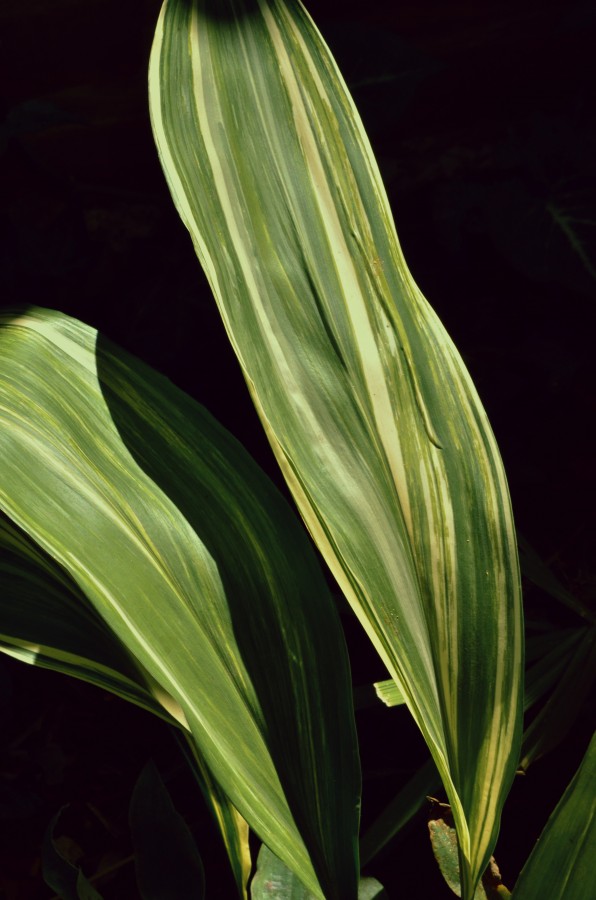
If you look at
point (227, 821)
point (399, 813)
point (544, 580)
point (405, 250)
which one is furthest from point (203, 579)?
point (405, 250)

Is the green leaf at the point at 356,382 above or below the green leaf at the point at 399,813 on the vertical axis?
above

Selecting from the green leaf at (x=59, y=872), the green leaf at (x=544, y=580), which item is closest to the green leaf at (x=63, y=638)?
the green leaf at (x=59, y=872)

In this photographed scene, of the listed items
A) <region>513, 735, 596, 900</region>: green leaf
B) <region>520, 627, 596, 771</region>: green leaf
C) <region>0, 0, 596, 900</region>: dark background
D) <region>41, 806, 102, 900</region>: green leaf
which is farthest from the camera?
<region>0, 0, 596, 900</region>: dark background

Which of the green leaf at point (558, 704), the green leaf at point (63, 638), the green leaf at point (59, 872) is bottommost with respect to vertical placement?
the green leaf at point (59, 872)

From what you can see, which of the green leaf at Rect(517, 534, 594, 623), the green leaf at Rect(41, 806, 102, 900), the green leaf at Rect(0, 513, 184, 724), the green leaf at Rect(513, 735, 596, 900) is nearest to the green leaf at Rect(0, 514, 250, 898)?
the green leaf at Rect(0, 513, 184, 724)

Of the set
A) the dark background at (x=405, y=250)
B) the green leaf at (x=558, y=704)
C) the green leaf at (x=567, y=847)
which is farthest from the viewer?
the dark background at (x=405, y=250)

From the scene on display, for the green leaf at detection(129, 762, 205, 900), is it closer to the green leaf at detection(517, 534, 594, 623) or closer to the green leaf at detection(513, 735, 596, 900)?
the green leaf at detection(513, 735, 596, 900)

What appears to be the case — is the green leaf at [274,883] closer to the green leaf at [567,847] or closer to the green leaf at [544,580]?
the green leaf at [567,847]
